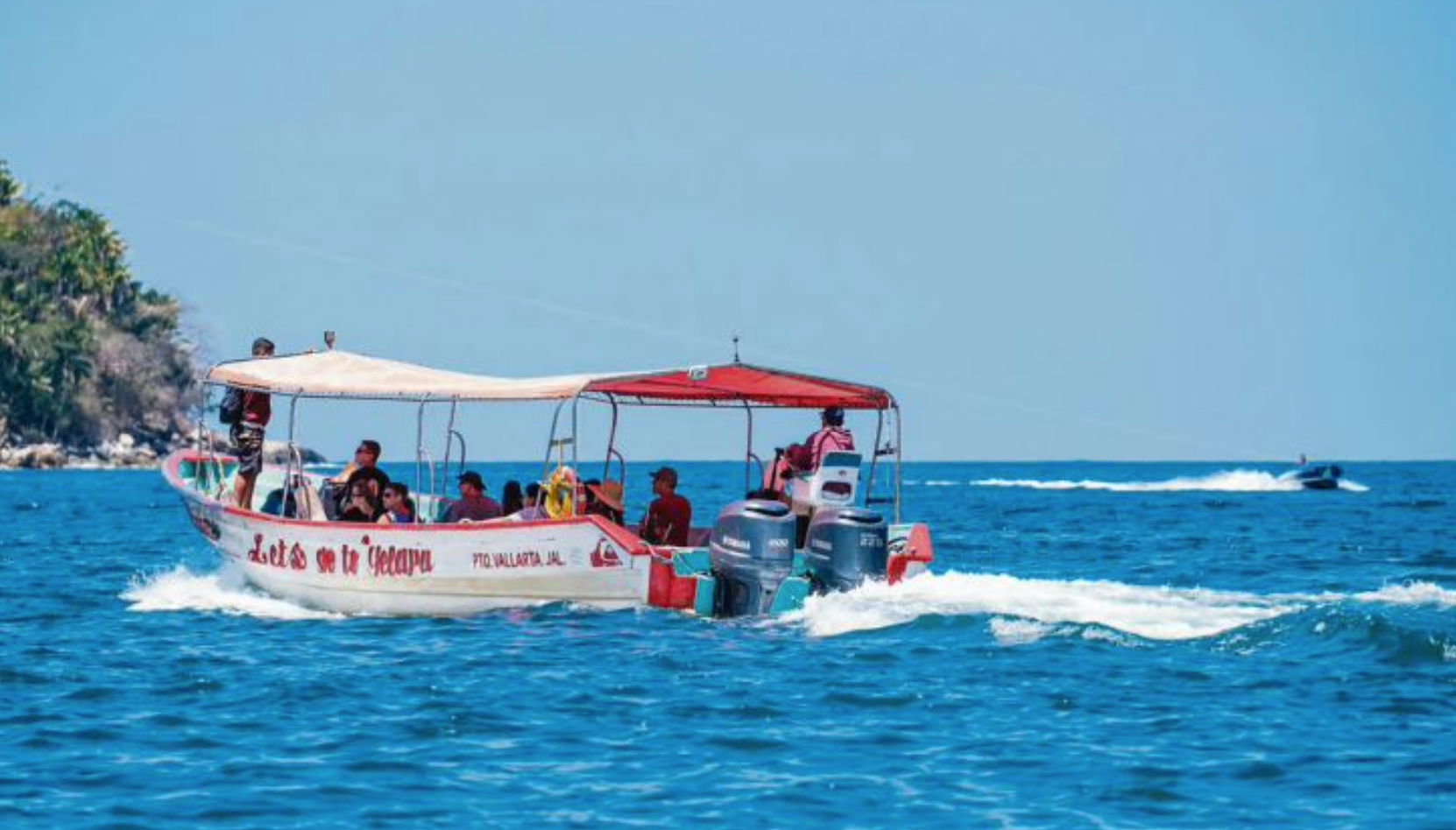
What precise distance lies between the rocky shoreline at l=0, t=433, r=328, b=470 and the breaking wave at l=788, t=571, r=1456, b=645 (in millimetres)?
85587

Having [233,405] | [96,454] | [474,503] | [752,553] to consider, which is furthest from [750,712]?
[96,454]

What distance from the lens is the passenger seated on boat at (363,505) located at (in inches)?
827

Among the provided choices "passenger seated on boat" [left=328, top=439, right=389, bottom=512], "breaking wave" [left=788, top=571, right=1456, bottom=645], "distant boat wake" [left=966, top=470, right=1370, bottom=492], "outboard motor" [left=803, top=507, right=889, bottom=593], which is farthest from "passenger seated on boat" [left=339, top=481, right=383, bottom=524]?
"distant boat wake" [left=966, top=470, right=1370, bottom=492]

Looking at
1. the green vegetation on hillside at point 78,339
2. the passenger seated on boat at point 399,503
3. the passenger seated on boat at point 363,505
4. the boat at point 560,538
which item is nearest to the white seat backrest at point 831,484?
the boat at point 560,538

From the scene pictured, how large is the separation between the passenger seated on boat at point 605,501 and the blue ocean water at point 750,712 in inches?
68.1

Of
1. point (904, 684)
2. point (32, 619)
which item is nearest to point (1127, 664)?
point (904, 684)

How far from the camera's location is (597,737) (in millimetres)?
13406

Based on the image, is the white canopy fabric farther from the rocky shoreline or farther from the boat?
the rocky shoreline

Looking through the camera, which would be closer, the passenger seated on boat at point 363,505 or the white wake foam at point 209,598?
the passenger seated on boat at point 363,505

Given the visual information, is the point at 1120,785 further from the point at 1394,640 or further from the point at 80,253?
the point at 80,253

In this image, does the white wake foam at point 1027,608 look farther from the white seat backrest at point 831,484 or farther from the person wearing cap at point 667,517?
the person wearing cap at point 667,517

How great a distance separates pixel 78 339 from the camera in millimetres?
108500

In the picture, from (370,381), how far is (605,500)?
293cm

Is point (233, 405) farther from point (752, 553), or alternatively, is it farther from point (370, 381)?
point (752, 553)
